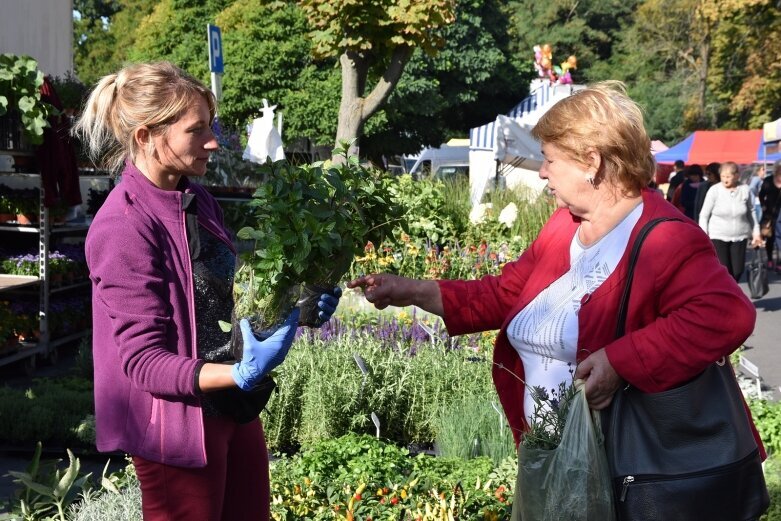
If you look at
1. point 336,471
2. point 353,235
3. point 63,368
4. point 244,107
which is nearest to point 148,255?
point 353,235

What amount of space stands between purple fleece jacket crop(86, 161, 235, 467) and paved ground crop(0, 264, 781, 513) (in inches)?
51.6

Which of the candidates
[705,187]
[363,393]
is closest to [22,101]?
[363,393]

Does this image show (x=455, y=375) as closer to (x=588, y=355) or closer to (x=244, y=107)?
(x=588, y=355)

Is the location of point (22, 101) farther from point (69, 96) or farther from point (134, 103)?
point (134, 103)

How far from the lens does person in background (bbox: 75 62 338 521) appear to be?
6.98 ft

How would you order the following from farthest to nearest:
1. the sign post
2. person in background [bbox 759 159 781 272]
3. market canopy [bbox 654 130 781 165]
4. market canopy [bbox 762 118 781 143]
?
market canopy [bbox 654 130 781 165]
market canopy [bbox 762 118 781 143]
person in background [bbox 759 159 781 272]
the sign post

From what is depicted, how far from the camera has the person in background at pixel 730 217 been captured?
11.1 metres

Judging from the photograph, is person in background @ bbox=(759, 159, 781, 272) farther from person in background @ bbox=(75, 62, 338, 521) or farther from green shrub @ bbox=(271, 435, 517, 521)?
person in background @ bbox=(75, 62, 338, 521)

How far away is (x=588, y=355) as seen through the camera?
2.33 meters

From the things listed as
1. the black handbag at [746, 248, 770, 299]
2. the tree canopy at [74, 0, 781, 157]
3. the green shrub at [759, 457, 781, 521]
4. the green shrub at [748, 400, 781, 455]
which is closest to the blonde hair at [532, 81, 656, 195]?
the green shrub at [759, 457, 781, 521]

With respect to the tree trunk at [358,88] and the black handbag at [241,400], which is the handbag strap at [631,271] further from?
the tree trunk at [358,88]

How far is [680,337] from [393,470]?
6.56 feet

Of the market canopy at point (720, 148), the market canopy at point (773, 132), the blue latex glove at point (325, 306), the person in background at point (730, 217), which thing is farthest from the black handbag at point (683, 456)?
the market canopy at point (720, 148)

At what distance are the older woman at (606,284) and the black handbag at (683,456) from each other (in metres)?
0.06
